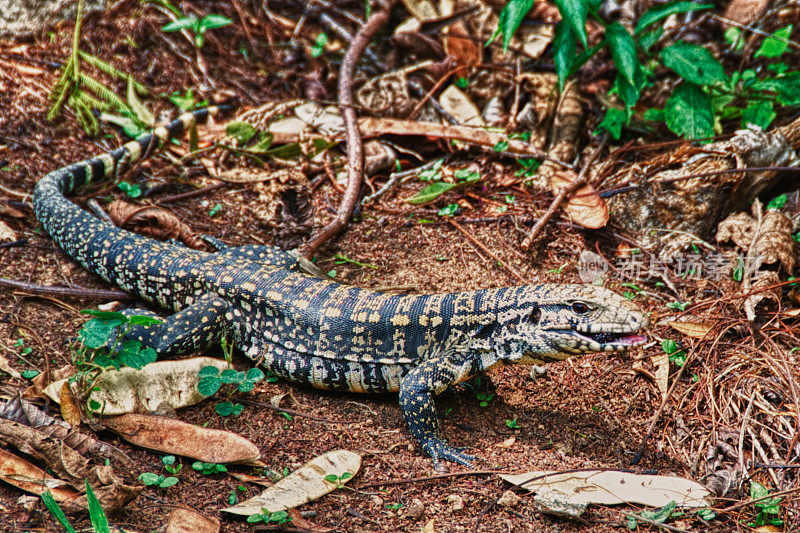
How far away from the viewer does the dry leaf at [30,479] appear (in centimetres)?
426

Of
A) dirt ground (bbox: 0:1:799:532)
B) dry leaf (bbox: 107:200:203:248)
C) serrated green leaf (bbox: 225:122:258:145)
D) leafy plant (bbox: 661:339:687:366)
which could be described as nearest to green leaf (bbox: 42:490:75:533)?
dirt ground (bbox: 0:1:799:532)

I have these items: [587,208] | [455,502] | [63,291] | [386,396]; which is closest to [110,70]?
[63,291]

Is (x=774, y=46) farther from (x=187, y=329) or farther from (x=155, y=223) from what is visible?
(x=155, y=223)

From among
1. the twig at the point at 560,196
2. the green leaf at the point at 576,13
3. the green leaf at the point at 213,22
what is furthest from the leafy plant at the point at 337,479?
the green leaf at the point at 213,22

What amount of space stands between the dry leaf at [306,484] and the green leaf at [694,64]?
18.2ft

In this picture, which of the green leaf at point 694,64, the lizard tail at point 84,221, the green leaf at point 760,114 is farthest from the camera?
the green leaf at point 760,114

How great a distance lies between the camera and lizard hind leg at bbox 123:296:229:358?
598cm

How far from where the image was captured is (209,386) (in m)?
5.37

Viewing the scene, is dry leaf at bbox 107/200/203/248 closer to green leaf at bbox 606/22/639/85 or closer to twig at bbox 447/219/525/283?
twig at bbox 447/219/525/283

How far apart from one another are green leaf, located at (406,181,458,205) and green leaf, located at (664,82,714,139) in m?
2.64

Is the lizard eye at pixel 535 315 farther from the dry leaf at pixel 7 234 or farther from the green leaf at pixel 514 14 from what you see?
the dry leaf at pixel 7 234

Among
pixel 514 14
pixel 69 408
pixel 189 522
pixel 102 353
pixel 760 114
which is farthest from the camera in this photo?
pixel 760 114

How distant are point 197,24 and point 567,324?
23.8 feet

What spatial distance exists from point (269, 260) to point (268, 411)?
6.28 feet
